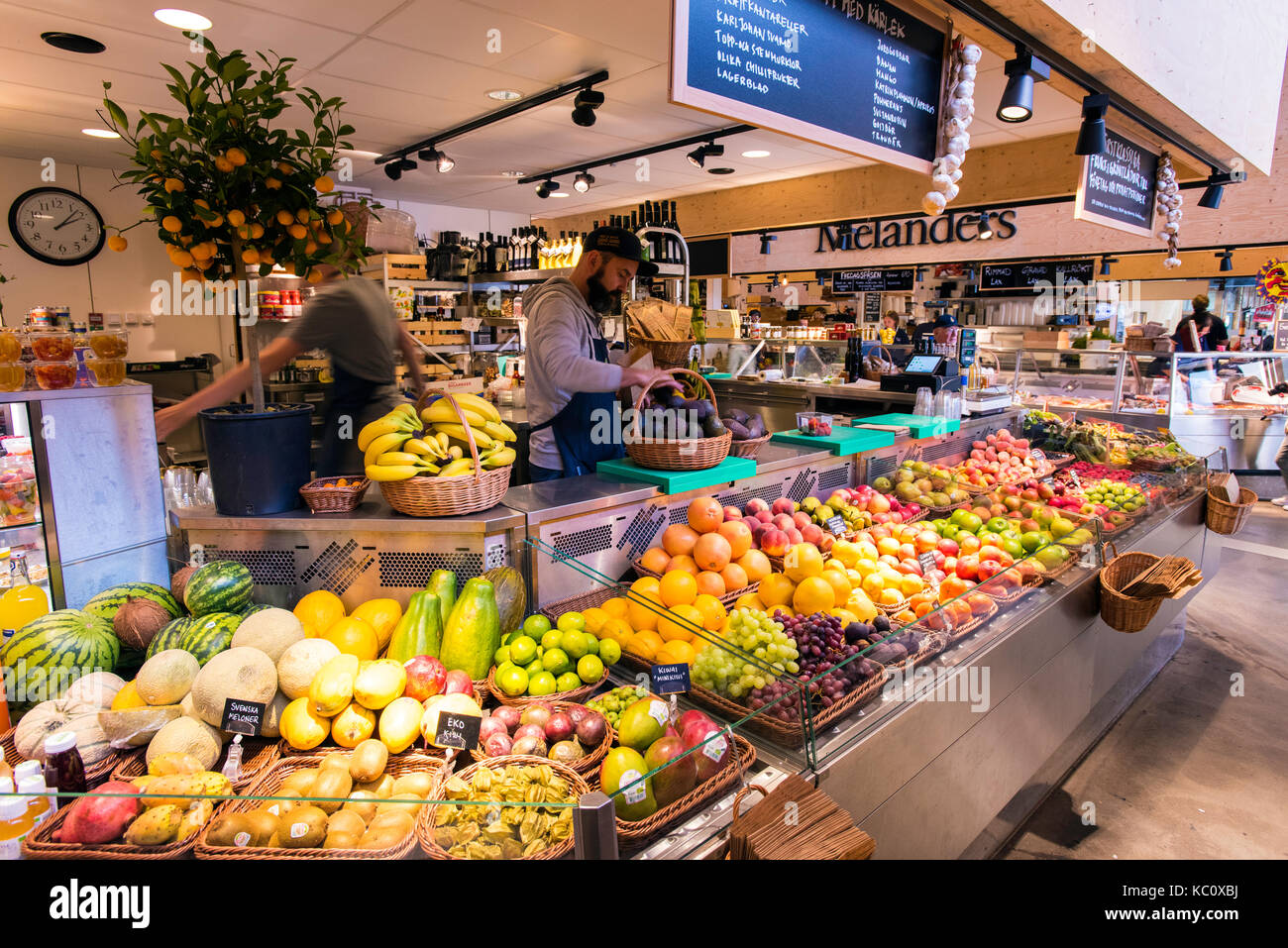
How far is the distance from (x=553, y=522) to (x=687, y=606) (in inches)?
20.5

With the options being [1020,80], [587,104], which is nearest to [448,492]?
[1020,80]

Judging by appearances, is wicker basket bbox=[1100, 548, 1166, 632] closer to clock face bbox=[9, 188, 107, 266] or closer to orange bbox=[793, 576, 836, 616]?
orange bbox=[793, 576, 836, 616]

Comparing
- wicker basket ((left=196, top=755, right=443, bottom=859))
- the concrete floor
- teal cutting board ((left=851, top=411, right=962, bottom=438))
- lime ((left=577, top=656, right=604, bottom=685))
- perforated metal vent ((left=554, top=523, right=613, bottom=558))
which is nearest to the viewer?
wicker basket ((left=196, top=755, right=443, bottom=859))

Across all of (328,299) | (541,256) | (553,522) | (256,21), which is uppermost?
(256,21)

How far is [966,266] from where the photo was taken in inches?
489

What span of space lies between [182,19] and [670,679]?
4462 millimetres

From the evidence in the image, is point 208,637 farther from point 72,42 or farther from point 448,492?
point 72,42

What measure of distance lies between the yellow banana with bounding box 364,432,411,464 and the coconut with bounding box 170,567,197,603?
2.00 feet

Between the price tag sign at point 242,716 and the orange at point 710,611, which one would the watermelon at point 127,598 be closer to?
the price tag sign at point 242,716

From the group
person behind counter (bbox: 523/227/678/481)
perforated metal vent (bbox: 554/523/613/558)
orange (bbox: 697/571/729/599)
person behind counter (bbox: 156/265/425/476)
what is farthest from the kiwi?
person behind counter (bbox: 156/265/425/476)

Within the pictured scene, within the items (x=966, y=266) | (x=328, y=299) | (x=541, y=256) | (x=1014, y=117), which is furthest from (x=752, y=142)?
(x=966, y=266)

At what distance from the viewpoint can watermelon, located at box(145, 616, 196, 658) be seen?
6.13 feet

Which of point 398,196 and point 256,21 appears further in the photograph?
point 398,196

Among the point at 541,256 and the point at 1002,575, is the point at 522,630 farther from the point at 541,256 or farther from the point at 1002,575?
the point at 541,256
